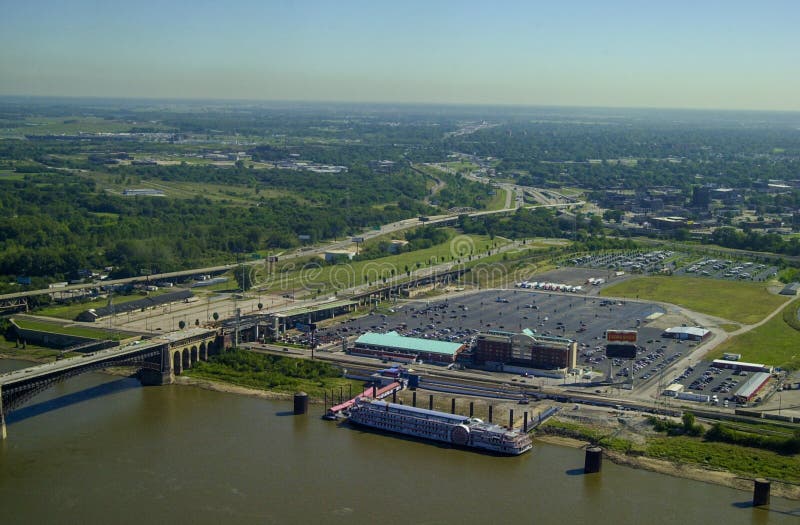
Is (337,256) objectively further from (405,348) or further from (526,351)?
(526,351)

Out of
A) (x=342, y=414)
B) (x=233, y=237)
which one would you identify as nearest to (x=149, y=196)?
(x=233, y=237)

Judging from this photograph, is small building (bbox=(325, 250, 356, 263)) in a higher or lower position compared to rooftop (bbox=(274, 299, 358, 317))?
lower

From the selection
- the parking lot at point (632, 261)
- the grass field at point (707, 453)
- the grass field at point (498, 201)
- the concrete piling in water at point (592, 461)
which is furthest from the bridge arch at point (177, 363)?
the grass field at point (498, 201)

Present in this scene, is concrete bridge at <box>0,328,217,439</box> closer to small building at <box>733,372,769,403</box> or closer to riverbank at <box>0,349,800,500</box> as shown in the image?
riverbank at <box>0,349,800,500</box>

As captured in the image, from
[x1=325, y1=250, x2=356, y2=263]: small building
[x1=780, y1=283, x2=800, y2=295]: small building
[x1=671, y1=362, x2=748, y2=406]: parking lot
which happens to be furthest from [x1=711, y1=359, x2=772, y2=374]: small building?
[x1=325, y1=250, x2=356, y2=263]: small building

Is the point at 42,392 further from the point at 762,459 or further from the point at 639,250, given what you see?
the point at 639,250
